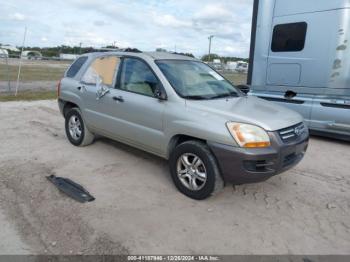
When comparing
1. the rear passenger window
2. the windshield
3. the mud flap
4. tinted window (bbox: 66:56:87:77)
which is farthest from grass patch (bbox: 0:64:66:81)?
the windshield

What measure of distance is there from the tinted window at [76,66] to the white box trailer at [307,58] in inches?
164

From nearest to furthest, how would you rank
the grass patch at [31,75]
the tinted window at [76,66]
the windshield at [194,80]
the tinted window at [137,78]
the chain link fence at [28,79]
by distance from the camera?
the windshield at [194,80] → the tinted window at [137,78] → the tinted window at [76,66] → the chain link fence at [28,79] → the grass patch at [31,75]

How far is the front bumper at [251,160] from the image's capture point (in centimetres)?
352

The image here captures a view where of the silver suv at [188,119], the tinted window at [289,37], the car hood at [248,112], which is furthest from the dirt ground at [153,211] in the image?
the tinted window at [289,37]

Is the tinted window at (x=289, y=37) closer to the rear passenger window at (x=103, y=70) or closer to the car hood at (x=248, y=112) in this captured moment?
the car hood at (x=248, y=112)

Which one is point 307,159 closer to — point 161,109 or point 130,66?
point 161,109

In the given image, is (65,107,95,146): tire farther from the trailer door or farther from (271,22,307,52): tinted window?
(271,22,307,52): tinted window

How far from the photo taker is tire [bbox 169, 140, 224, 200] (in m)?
3.74

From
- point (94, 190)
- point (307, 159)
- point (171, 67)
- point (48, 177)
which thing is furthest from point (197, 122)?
point (307, 159)

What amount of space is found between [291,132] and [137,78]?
2244mm

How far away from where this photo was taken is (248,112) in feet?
12.8

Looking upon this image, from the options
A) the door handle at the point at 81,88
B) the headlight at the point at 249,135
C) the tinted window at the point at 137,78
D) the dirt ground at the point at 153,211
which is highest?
the tinted window at the point at 137,78

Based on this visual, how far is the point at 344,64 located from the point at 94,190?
536 cm

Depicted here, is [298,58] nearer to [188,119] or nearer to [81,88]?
[188,119]
